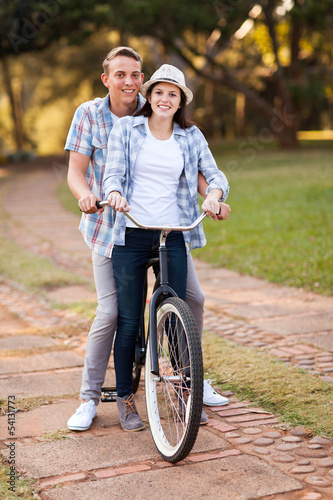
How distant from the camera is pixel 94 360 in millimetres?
3576

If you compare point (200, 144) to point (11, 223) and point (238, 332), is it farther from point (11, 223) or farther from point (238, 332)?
point (11, 223)

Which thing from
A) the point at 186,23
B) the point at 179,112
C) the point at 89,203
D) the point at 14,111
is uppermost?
the point at 186,23

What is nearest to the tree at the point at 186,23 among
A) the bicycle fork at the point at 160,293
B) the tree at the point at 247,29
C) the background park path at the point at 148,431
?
the tree at the point at 247,29

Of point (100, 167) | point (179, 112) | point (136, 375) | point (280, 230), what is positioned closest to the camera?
point (179, 112)

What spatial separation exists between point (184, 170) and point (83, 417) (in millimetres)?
1345

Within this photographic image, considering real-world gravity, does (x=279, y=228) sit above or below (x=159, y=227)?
below

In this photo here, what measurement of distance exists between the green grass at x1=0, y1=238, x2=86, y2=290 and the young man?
365cm

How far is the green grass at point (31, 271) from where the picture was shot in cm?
718

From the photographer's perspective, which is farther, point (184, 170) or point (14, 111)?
point (14, 111)

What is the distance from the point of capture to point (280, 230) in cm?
991

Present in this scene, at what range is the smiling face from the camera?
344 centimetres

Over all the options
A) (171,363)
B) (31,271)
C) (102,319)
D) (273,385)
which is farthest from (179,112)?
(31,271)

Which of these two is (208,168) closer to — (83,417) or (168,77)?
(168,77)

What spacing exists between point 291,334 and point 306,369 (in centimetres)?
83
